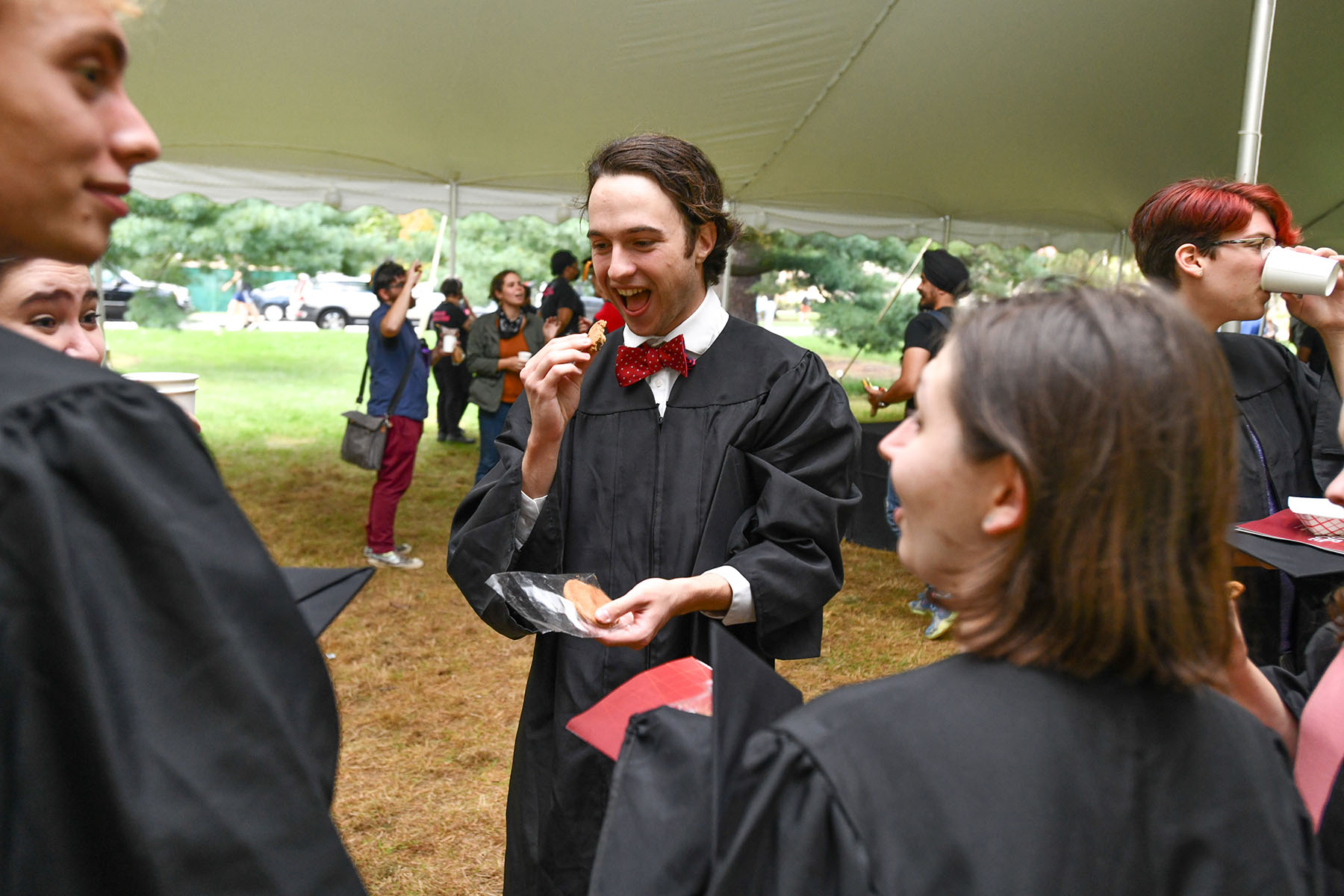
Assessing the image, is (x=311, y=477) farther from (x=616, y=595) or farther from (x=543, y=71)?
(x=616, y=595)

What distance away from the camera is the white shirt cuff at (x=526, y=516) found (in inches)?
76.1

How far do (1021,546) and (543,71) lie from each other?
23.4 ft

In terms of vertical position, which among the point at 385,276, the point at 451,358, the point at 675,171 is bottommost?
the point at 451,358

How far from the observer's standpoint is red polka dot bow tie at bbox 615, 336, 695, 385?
199cm

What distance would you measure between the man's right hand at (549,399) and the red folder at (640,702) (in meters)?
0.77

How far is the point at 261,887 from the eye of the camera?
2.37 feet

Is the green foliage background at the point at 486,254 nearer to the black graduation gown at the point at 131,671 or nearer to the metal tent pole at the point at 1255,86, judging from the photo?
the metal tent pole at the point at 1255,86

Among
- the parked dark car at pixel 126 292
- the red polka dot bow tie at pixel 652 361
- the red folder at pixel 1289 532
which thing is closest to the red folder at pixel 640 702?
the red polka dot bow tie at pixel 652 361

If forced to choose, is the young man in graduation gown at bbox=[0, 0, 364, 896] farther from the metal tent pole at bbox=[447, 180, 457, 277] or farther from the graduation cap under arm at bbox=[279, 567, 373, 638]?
the metal tent pole at bbox=[447, 180, 457, 277]

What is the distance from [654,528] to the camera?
1.90 metres

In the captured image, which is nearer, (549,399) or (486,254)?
(549,399)

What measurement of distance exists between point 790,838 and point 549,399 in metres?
1.19

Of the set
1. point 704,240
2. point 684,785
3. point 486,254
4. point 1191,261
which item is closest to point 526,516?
point 704,240

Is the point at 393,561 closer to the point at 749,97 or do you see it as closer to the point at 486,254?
the point at 749,97
